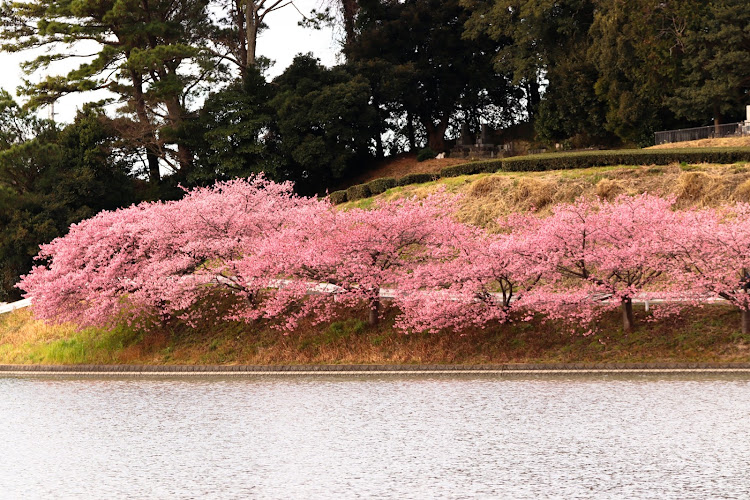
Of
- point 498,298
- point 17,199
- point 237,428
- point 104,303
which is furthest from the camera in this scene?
point 17,199

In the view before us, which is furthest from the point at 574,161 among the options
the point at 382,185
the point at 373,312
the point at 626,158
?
the point at 373,312

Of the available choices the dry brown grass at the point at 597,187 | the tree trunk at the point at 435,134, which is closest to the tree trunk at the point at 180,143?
the tree trunk at the point at 435,134

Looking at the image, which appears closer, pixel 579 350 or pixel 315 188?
pixel 579 350

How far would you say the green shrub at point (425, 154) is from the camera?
6369cm

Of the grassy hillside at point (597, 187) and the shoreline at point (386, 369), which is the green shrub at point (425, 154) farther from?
the shoreline at point (386, 369)

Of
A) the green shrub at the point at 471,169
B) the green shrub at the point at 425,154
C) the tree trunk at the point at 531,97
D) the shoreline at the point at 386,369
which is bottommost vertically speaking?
the shoreline at the point at 386,369

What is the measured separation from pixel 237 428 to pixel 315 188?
45339mm

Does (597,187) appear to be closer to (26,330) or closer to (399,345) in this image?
(399,345)

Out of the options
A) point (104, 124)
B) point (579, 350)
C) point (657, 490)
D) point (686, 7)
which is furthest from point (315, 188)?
point (657, 490)

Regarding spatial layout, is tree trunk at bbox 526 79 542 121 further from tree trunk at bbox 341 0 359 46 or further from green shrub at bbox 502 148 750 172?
green shrub at bbox 502 148 750 172

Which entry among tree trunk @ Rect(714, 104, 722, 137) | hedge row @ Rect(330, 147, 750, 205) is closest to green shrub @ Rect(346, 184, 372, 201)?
hedge row @ Rect(330, 147, 750, 205)

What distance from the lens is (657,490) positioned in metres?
11.6

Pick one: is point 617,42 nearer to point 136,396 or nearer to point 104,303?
point 104,303

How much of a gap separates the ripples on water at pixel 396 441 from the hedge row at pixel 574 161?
749 inches
